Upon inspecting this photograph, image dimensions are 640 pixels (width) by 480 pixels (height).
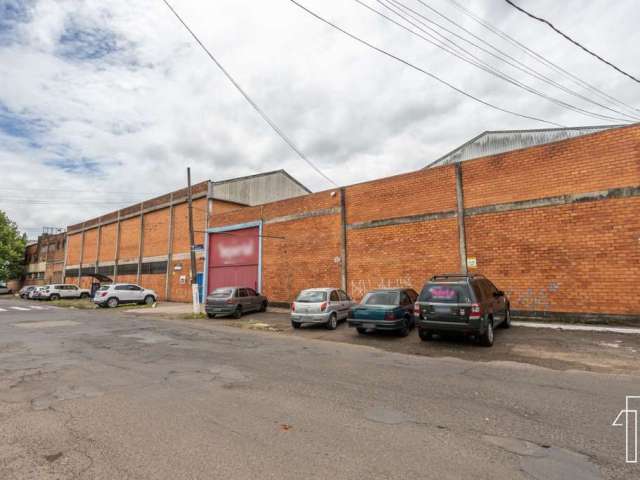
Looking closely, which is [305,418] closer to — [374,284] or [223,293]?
[374,284]

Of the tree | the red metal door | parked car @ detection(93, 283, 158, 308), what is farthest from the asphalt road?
the tree

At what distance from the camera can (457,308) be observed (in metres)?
9.20

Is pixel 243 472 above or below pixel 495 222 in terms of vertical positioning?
below

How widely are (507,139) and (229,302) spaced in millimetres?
20392

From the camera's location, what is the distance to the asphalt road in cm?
339

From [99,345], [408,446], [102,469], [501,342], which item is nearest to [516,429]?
[408,446]

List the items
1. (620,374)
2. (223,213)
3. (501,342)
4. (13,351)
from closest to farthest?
(620,374), (13,351), (501,342), (223,213)

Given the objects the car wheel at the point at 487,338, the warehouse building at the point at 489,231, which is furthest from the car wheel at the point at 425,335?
the warehouse building at the point at 489,231

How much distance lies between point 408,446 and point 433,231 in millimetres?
13148

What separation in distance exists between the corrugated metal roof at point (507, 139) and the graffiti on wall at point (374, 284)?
10.8 metres

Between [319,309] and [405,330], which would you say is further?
[319,309]

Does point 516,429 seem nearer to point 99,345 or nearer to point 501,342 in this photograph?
point 501,342

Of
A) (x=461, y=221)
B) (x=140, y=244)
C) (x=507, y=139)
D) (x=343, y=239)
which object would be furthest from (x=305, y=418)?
(x=140, y=244)

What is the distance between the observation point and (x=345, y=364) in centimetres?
771
